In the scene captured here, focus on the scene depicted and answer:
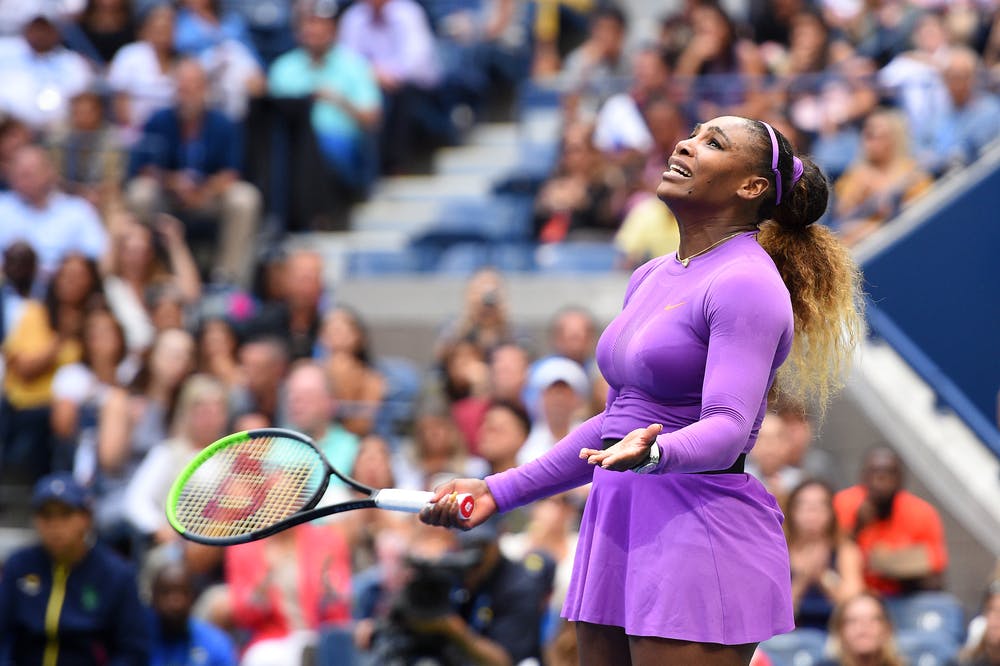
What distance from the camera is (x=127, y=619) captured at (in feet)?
21.3

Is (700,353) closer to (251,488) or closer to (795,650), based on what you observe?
(251,488)

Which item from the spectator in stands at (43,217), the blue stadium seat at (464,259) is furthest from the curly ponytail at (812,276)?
the spectator in stands at (43,217)

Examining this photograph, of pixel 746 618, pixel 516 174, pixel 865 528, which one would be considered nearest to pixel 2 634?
pixel 865 528

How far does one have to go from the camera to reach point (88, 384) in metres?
8.62

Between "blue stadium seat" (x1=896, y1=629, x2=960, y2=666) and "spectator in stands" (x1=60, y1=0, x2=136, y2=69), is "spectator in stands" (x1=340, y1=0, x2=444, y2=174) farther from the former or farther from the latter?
"blue stadium seat" (x1=896, y1=629, x2=960, y2=666)

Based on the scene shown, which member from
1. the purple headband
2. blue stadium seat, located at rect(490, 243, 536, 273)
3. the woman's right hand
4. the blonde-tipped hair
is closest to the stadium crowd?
blue stadium seat, located at rect(490, 243, 536, 273)

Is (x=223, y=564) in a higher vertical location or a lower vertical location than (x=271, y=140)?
lower

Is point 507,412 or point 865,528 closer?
point 865,528

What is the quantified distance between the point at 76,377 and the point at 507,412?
2.68 metres

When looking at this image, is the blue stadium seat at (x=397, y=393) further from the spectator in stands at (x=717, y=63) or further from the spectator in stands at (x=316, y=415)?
the spectator in stands at (x=717, y=63)

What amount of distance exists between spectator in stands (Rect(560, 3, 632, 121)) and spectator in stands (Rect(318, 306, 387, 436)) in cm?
265

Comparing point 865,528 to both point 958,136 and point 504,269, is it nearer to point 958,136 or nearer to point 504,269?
point 958,136

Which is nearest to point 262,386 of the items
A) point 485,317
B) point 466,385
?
point 466,385

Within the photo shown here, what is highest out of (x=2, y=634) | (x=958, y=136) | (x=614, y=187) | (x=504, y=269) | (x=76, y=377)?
(x=958, y=136)
